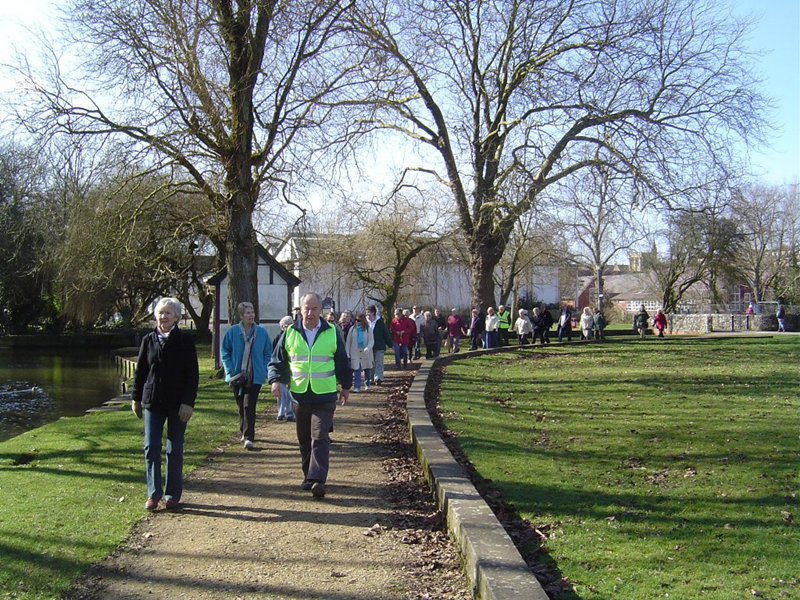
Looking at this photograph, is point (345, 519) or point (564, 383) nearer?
point (345, 519)


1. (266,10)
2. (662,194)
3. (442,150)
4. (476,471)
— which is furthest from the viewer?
(442,150)

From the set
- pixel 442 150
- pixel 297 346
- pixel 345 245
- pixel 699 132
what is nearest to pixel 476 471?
pixel 297 346

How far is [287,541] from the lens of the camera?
5988 millimetres

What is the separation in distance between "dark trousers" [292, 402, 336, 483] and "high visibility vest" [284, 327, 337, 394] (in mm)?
174

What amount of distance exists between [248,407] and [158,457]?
271 centimetres

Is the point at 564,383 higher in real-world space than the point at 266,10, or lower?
lower

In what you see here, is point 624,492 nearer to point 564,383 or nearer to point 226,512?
point 226,512

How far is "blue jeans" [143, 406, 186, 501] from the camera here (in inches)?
268

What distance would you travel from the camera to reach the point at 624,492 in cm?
708

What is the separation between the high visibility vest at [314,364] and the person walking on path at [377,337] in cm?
884

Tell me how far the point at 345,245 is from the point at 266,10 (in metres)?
24.1

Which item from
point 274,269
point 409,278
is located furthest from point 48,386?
point 409,278

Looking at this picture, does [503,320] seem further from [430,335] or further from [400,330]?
[400,330]

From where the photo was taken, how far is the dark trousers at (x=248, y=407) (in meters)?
9.42
